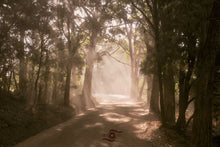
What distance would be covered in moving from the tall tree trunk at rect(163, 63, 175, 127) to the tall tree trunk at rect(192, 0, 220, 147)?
11.1ft

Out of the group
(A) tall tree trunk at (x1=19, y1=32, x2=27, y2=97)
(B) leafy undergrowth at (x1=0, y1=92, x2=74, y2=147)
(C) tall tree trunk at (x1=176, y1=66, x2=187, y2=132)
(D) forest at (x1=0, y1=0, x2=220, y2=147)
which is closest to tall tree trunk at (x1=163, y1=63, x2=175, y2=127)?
(D) forest at (x1=0, y1=0, x2=220, y2=147)

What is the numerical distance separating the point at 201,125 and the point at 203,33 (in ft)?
11.6

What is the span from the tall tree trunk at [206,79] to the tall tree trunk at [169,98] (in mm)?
3393

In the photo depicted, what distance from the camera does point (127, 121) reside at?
44.1ft

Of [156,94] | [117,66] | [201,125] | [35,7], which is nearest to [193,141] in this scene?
[201,125]

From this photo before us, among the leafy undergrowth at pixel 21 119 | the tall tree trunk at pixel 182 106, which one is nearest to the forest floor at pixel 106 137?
the leafy undergrowth at pixel 21 119

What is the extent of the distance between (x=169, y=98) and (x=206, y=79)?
438 centimetres

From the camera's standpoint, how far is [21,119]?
1048cm

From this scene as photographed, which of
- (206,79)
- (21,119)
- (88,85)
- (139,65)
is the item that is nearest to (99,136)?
(21,119)

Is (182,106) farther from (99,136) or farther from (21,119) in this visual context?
(21,119)

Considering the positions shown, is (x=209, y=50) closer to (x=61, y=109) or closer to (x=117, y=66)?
(x=61, y=109)

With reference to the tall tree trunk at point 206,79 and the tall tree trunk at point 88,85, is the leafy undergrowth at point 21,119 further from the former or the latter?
the tall tree trunk at point 206,79

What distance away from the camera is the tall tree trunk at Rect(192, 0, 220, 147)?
669cm

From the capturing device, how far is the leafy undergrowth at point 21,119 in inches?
347
